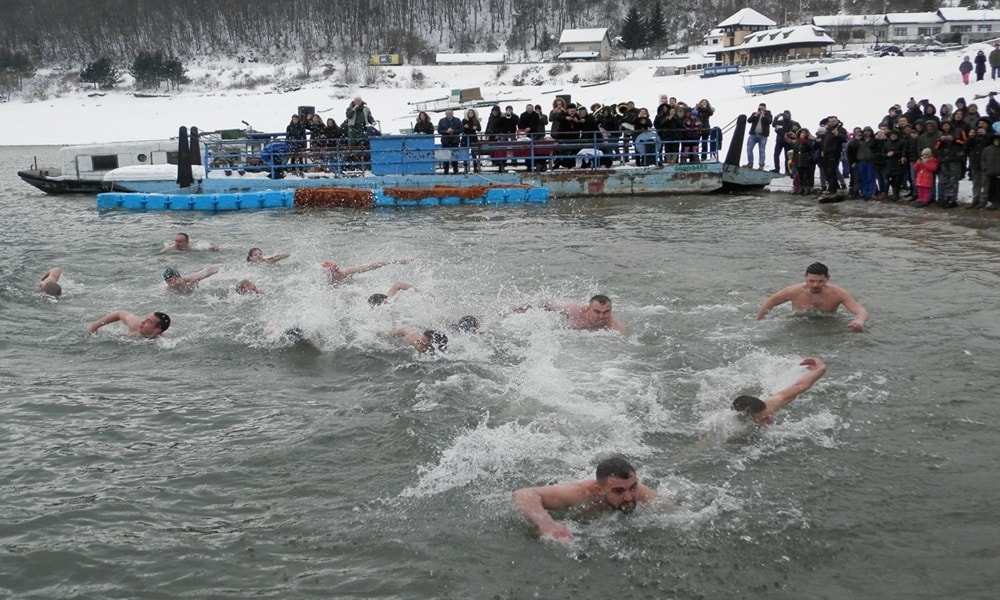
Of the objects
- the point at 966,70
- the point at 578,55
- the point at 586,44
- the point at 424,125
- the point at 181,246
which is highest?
the point at 586,44

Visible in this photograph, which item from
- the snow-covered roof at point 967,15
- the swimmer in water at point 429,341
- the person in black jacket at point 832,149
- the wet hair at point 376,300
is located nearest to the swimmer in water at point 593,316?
the swimmer in water at point 429,341

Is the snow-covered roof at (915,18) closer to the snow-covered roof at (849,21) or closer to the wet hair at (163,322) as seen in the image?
the snow-covered roof at (849,21)

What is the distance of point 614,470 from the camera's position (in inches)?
206

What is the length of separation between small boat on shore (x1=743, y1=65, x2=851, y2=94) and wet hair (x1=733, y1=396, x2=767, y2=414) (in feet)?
117

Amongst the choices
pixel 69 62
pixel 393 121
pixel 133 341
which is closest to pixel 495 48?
pixel 69 62

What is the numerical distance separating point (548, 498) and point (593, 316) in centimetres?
374

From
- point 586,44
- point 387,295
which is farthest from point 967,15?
point 387,295

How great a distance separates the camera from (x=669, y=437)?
6574mm

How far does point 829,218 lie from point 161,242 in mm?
Answer: 12170

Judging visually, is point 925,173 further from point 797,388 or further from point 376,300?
point 376,300

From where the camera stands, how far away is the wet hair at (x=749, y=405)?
21.5 feet

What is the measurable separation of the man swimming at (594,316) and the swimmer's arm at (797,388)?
2202mm

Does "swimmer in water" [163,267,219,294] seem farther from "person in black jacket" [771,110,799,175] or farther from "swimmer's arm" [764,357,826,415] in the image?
"person in black jacket" [771,110,799,175]

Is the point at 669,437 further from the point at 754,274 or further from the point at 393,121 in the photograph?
the point at 393,121
